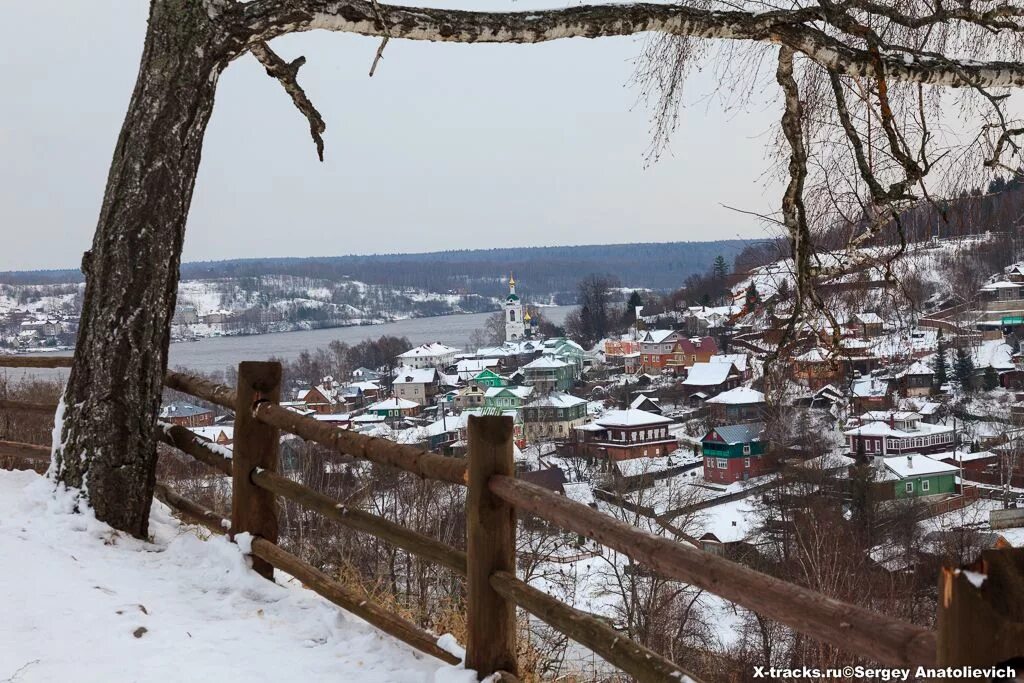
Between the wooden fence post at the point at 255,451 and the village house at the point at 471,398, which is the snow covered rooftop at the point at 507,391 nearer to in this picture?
the village house at the point at 471,398

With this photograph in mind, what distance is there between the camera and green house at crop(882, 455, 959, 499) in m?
33.9

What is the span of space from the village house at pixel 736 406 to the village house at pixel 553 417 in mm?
8082

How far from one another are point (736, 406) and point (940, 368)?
11.6 metres

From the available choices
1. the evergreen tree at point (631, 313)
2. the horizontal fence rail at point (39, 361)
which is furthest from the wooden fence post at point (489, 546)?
the evergreen tree at point (631, 313)

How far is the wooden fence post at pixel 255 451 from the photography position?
173 inches

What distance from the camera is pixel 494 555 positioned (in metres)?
3.09

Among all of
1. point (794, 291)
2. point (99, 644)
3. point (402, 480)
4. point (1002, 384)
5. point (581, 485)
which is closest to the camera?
point (99, 644)

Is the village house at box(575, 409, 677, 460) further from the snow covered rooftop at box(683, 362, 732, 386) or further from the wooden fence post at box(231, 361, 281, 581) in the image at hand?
the wooden fence post at box(231, 361, 281, 581)

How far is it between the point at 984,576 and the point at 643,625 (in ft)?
52.7

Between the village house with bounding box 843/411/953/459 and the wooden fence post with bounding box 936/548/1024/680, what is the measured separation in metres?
39.0

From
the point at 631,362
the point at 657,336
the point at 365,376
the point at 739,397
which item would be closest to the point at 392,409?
the point at 739,397

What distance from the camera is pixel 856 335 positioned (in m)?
6.13

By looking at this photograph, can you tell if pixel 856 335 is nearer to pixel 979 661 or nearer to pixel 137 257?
pixel 137 257

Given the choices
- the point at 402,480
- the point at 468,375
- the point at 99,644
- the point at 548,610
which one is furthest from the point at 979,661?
the point at 468,375
